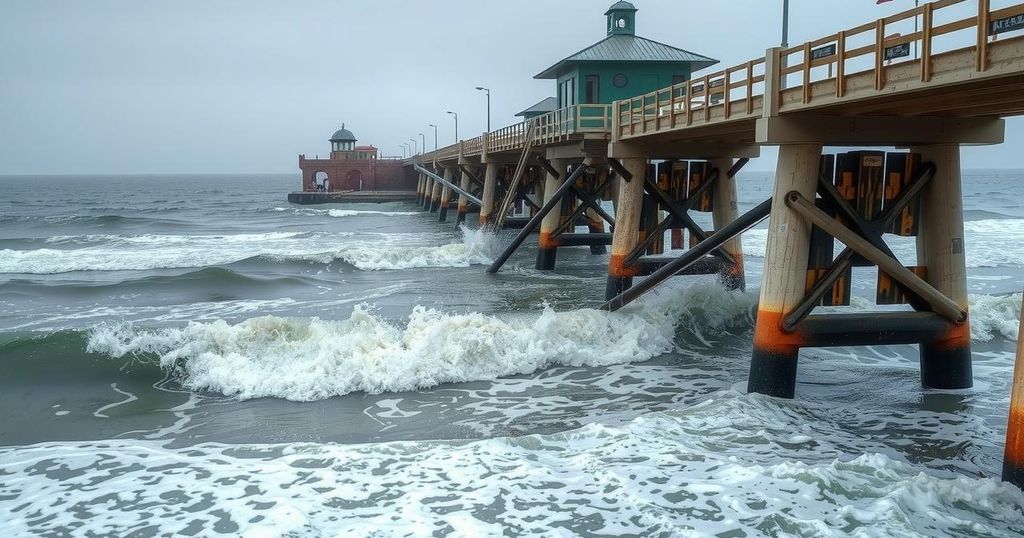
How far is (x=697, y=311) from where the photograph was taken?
55.5 ft

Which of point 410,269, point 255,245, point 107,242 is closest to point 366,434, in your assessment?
point 410,269

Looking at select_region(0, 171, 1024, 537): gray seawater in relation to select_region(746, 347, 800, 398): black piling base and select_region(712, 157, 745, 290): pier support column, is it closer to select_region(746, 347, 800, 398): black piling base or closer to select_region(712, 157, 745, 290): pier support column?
A: select_region(746, 347, 800, 398): black piling base

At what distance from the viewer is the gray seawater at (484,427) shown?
777cm

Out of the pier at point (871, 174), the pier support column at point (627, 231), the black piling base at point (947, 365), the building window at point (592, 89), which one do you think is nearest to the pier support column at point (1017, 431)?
the pier at point (871, 174)

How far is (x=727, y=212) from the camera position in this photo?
18.9 m

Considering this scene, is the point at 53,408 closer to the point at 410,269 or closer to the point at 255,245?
the point at 410,269

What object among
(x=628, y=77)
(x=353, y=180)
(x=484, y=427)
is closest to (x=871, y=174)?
(x=484, y=427)

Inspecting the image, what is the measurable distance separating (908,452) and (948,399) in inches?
98.0

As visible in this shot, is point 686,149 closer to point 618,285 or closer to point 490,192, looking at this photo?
point 618,285

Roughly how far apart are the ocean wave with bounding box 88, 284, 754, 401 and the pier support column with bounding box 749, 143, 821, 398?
10.8 ft

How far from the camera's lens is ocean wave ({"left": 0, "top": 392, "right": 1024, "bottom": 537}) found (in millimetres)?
7539

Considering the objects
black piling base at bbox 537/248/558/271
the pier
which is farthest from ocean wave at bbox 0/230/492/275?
the pier

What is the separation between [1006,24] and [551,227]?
1808 centimetres

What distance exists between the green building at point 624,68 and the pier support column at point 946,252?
1339cm
